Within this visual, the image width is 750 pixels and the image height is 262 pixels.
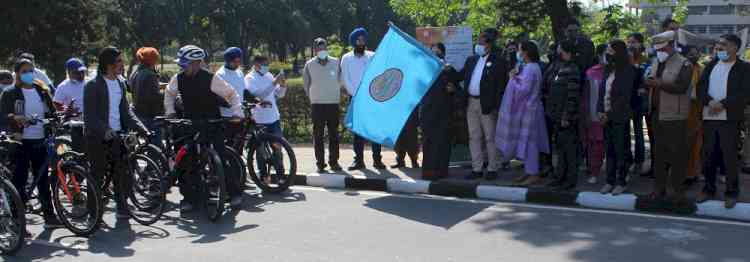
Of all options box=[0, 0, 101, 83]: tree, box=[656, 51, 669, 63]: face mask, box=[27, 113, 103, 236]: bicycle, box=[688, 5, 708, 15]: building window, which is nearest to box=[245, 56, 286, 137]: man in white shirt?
box=[27, 113, 103, 236]: bicycle

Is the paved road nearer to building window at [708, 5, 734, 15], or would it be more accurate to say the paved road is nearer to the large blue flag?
the large blue flag

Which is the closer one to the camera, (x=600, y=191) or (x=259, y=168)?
(x=600, y=191)

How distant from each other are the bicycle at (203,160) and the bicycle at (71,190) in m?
1.01

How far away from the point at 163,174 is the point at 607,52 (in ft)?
16.1

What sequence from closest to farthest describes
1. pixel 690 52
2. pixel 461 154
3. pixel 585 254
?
pixel 585 254 → pixel 690 52 → pixel 461 154

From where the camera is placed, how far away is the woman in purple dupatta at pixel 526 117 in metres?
8.74

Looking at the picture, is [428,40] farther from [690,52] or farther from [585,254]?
[585,254]

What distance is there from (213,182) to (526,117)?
3.54 meters

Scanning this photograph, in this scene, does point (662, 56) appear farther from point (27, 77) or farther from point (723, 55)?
point (27, 77)

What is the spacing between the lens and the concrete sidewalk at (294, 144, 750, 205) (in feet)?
27.2

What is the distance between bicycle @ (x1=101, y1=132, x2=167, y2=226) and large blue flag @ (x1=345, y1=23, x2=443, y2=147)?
2692 millimetres

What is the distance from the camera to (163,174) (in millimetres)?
7941

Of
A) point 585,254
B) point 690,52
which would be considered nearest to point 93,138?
point 585,254

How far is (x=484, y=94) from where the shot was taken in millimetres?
9055
